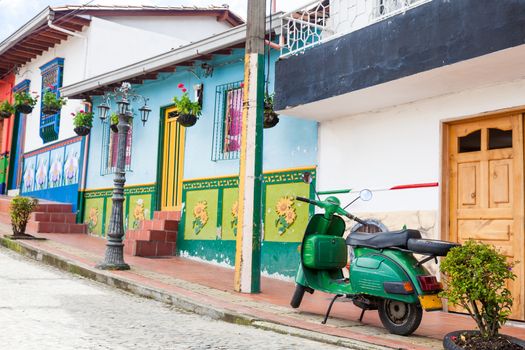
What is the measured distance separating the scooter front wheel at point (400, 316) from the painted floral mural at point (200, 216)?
6248 millimetres

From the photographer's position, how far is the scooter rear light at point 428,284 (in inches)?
214

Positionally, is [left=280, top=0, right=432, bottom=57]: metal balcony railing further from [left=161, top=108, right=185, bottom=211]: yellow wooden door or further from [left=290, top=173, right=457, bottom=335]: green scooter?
[left=161, top=108, right=185, bottom=211]: yellow wooden door

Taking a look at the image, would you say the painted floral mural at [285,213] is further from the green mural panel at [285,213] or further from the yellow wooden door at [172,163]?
the yellow wooden door at [172,163]

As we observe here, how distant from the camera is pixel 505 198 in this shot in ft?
23.1

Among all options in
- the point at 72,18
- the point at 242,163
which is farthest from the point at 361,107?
the point at 72,18

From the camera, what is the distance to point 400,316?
226 inches

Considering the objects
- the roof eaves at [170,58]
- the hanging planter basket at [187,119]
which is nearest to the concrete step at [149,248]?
the hanging planter basket at [187,119]

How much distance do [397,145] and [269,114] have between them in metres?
2.32

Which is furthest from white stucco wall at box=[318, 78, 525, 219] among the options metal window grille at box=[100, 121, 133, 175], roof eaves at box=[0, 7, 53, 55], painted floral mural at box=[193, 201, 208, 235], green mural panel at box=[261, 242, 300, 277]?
roof eaves at box=[0, 7, 53, 55]

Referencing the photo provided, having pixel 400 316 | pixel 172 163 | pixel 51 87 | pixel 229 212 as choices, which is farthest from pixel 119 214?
pixel 51 87

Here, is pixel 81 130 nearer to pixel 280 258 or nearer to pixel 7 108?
pixel 7 108

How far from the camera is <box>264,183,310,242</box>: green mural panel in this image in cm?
964

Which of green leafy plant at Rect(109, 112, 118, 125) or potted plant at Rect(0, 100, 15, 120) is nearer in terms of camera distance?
green leafy plant at Rect(109, 112, 118, 125)

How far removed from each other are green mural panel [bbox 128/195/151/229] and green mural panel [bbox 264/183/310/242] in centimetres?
405
